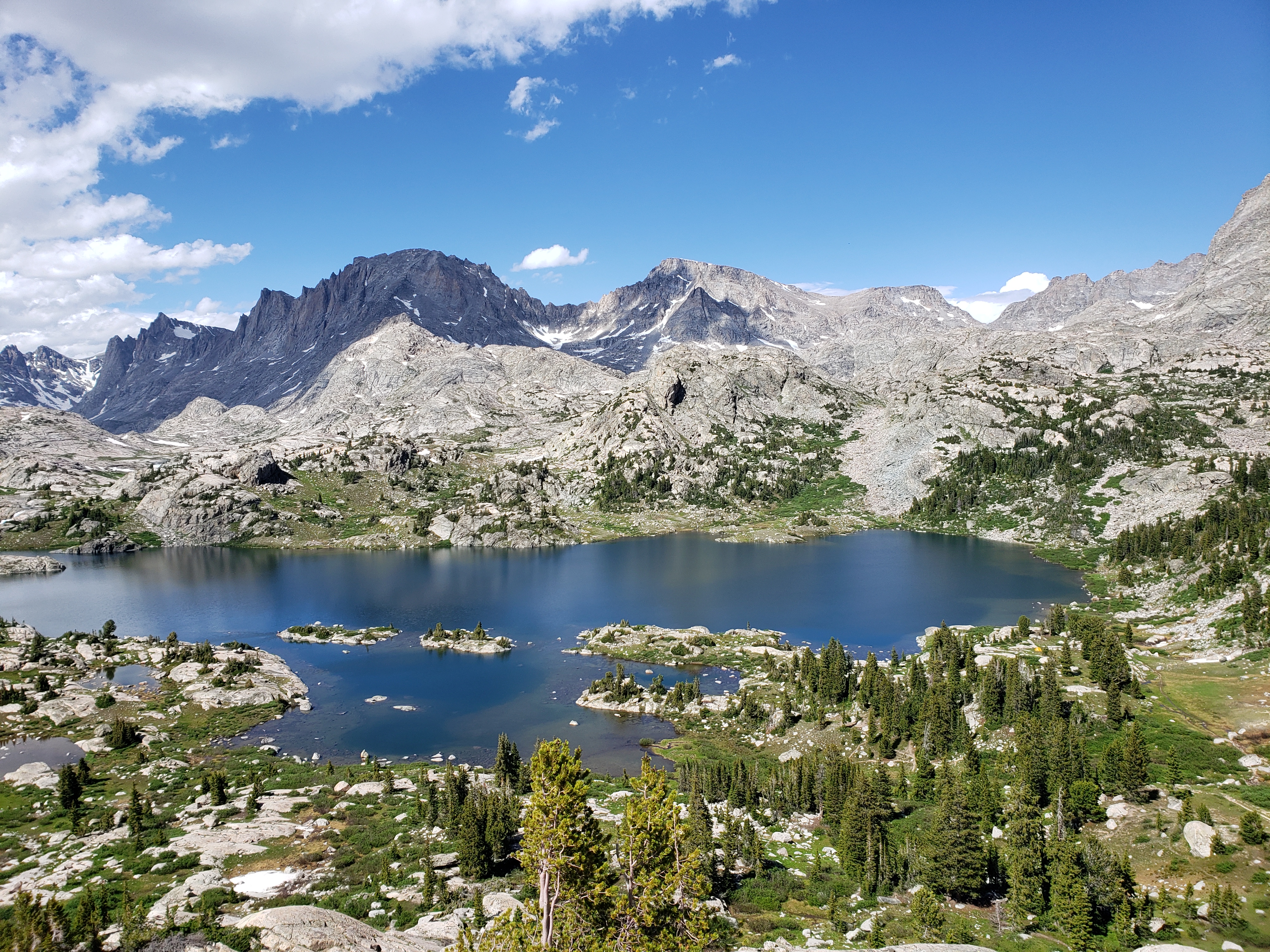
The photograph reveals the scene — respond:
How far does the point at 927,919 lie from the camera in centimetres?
2705

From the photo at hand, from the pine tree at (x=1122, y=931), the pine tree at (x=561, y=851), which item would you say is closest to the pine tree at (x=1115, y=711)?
the pine tree at (x=1122, y=931)

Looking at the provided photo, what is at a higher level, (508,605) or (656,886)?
(656,886)

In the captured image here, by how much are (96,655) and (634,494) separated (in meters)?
138

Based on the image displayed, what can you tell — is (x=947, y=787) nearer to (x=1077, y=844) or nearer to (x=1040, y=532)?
(x=1077, y=844)

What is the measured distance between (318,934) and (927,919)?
23.1 m

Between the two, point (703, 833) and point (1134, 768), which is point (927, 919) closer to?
point (703, 833)

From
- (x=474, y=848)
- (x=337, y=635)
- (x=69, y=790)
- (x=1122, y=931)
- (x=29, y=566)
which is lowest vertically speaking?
(x=337, y=635)

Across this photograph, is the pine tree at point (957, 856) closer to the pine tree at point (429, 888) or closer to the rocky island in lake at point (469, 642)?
the pine tree at point (429, 888)

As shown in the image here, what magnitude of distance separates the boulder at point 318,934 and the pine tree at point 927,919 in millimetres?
19649

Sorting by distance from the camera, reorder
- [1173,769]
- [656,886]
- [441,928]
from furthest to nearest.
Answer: [1173,769]
[441,928]
[656,886]

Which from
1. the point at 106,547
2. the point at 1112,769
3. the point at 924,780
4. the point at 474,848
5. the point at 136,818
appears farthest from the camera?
the point at 106,547

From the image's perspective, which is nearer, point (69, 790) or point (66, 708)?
point (69, 790)

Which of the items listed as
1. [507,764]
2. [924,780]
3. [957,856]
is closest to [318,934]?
[957,856]

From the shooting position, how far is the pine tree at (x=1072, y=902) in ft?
84.4
